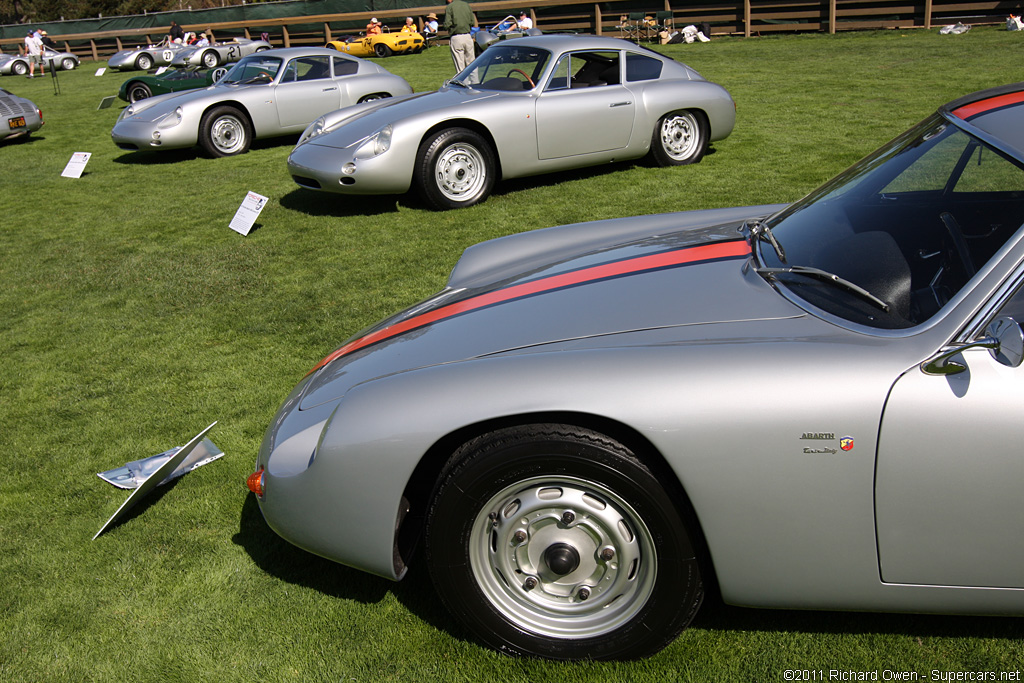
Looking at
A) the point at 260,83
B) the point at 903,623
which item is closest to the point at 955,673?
the point at 903,623

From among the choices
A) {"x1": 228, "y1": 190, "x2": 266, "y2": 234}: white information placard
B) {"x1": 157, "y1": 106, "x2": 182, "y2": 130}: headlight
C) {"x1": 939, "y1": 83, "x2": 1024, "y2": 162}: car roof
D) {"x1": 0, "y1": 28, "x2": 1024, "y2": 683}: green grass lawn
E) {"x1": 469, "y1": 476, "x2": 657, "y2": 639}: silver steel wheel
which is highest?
{"x1": 939, "y1": 83, "x2": 1024, "y2": 162}: car roof

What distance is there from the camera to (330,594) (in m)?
2.63

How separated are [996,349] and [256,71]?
10.8m

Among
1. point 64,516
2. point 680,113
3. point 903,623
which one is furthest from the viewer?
point 680,113

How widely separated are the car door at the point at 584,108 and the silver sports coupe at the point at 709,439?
16.8ft

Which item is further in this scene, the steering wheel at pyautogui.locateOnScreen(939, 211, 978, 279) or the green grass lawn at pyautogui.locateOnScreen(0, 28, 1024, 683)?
the green grass lawn at pyautogui.locateOnScreen(0, 28, 1024, 683)

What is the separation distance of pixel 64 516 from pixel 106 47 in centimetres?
3643

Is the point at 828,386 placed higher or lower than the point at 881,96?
higher

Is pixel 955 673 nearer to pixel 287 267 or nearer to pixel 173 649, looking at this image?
pixel 173 649

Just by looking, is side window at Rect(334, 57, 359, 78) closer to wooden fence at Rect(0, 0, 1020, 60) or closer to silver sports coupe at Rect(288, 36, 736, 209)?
silver sports coupe at Rect(288, 36, 736, 209)

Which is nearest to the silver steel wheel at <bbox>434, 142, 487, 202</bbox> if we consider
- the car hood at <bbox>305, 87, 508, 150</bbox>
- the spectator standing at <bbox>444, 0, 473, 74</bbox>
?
the car hood at <bbox>305, 87, 508, 150</bbox>

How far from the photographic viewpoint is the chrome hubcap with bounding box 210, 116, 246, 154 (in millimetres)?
10719

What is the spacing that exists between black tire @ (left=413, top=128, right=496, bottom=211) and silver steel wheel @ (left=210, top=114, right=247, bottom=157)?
4.76 metres

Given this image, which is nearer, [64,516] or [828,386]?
[828,386]
